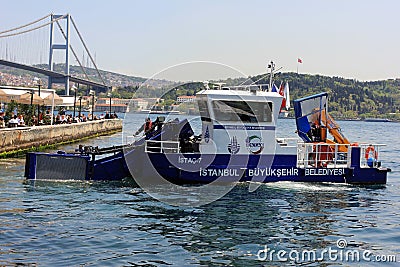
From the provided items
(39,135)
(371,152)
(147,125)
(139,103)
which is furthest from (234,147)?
(39,135)

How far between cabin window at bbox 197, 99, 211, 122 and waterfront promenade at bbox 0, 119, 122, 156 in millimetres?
11866

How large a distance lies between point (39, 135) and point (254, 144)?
674 inches

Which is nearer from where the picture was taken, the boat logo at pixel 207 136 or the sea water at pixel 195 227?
the sea water at pixel 195 227

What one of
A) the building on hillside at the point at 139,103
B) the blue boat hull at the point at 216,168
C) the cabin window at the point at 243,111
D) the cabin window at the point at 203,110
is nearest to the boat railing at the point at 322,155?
the blue boat hull at the point at 216,168

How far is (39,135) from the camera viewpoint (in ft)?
103

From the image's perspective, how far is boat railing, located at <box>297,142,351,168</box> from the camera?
1878 cm

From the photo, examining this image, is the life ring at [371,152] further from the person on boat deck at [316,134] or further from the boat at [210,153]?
the boat at [210,153]

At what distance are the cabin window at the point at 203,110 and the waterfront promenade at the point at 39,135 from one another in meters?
11.9

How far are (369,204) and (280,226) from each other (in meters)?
4.72

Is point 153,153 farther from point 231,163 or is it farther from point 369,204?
point 369,204

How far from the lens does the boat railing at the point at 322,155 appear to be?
1878cm

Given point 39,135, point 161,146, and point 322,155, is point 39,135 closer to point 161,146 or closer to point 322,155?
point 161,146

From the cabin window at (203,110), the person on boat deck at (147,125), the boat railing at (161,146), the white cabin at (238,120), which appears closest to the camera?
the boat railing at (161,146)

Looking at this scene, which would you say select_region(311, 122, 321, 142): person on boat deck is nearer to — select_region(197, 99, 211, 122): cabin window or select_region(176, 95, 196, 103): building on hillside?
select_region(197, 99, 211, 122): cabin window
